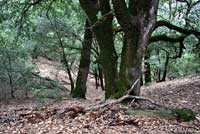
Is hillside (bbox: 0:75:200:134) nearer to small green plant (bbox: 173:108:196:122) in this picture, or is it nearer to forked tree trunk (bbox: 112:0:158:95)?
small green plant (bbox: 173:108:196:122)

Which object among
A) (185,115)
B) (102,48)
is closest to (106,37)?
(102,48)

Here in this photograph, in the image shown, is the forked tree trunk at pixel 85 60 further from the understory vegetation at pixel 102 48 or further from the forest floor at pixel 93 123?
the forest floor at pixel 93 123

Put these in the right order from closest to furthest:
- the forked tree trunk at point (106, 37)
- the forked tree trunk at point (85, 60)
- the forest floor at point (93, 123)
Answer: the forest floor at point (93, 123), the forked tree trunk at point (106, 37), the forked tree trunk at point (85, 60)

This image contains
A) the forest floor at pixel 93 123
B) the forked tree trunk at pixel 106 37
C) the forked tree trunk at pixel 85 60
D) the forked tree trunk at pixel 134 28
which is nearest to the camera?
the forest floor at pixel 93 123

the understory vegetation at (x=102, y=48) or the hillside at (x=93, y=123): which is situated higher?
the understory vegetation at (x=102, y=48)

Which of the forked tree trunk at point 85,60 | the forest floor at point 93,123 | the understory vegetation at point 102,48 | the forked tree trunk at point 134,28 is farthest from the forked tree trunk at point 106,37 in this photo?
the forked tree trunk at point 85,60

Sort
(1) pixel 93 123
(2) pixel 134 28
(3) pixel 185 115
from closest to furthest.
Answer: (1) pixel 93 123 → (3) pixel 185 115 → (2) pixel 134 28

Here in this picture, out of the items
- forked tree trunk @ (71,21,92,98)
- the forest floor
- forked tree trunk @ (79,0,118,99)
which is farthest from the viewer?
forked tree trunk @ (71,21,92,98)

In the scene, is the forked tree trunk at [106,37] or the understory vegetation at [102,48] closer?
the understory vegetation at [102,48]

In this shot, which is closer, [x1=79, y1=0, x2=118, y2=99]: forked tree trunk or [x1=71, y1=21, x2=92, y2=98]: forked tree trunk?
[x1=79, y1=0, x2=118, y2=99]: forked tree trunk

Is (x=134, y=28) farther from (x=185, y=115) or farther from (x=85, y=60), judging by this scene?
(x=85, y=60)

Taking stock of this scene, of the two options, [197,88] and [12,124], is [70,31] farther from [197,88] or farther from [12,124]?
[12,124]

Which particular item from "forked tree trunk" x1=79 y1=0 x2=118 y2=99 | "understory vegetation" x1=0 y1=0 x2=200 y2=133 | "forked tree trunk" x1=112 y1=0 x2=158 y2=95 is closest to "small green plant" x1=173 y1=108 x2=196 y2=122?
"understory vegetation" x1=0 y1=0 x2=200 y2=133

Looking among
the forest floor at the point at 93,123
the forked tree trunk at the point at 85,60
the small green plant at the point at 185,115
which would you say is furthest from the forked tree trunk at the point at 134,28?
the forked tree trunk at the point at 85,60
